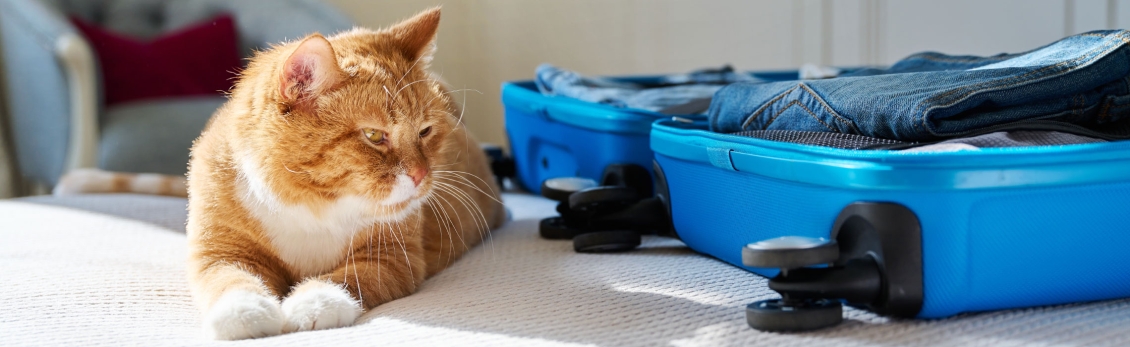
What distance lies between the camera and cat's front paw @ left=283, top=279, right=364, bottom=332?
1026 millimetres

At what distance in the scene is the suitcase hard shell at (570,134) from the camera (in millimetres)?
1619

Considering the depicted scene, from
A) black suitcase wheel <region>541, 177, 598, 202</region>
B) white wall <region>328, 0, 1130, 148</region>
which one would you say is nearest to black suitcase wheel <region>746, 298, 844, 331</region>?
black suitcase wheel <region>541, 177, 598, 202</region>

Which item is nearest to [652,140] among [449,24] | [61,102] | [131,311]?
[131,311]

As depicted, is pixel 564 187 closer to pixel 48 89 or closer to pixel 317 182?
pixel 317 182

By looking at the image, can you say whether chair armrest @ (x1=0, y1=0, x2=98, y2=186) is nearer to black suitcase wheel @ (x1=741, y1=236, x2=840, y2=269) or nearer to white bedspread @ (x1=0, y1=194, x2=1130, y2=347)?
white bedspread @ (x1=0, y1=194, x2=1130, y2=347)

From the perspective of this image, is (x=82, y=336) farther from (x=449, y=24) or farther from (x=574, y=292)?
(x=449, y=24)

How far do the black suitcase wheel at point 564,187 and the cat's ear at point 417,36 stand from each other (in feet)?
1.29

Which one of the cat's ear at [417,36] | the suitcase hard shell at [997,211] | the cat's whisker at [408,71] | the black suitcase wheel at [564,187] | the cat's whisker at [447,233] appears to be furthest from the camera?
the black suitcase wheel at [564,187]

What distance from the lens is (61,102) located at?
2.63 metres

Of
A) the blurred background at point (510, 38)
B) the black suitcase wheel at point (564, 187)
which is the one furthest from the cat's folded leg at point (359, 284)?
the blurred background at point (510, 38)

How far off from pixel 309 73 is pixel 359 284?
0.28 m

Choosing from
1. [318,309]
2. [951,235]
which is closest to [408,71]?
[318,309]

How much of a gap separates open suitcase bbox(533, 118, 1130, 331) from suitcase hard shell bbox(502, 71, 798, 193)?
1.94 feet

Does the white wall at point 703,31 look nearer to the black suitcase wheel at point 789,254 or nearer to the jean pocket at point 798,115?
the jean pocket at point 798,115
